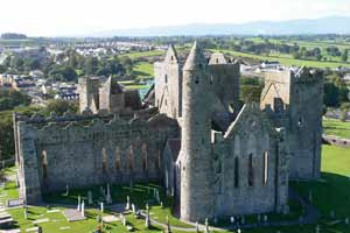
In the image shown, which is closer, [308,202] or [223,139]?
[223,139]

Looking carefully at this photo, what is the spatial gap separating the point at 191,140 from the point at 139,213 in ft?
25.6

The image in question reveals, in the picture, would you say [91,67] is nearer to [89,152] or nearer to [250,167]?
[89,152]

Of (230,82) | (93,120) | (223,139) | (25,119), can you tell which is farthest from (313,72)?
(25,119)

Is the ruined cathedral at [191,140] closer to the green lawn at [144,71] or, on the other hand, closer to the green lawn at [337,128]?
the green lawn at [337,128]

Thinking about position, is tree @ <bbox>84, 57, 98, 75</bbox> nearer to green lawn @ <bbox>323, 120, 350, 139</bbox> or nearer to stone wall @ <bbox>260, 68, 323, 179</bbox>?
green lawn @ <bbox>323, 120, 350, 139</bbox>

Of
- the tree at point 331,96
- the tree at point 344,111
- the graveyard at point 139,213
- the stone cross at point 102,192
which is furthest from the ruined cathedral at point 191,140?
the tree at point 331,96

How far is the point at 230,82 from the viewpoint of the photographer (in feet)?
187

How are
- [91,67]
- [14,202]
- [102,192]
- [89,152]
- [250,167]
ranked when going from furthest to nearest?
[91,67], [89,152], [102,192], [14,202], [250,167]

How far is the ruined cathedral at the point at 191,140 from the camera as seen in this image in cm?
4225

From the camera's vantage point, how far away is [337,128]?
92.7 meters

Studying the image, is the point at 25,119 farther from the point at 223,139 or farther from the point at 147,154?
the point at 223,139

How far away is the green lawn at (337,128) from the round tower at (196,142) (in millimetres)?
47809

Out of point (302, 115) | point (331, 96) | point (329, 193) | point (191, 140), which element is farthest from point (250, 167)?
point (331, 96)

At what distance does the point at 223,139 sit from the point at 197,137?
257 centimetres
